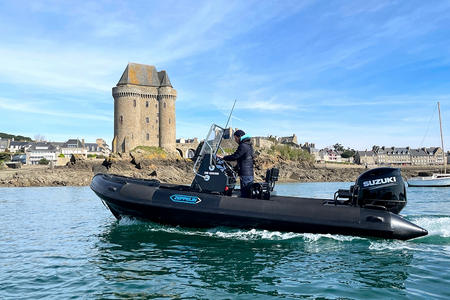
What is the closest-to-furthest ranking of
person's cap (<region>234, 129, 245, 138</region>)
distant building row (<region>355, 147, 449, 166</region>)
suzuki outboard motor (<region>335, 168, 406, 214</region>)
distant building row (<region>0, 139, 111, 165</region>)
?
suzuki outboard motor (<region>335, 168, 406, 214</region>), person's cap (<region>234, 129, 245, 138</region>), distant building row (<region>0, 139, 111, 165</region>), distant building row (<region>355, 147, 449, 166</region>)

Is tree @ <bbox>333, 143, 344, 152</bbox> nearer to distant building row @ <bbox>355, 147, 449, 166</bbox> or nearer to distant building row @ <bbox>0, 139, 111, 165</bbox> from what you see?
distant building row @ <bbox>355, 147, 449, 166</bbox>

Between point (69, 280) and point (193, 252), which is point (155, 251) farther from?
point (69, 280)

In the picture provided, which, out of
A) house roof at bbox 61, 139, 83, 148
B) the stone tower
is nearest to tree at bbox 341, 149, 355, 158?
the stone tower

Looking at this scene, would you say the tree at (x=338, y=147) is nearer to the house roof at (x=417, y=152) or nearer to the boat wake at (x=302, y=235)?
the house roof at (x=417, y=152)

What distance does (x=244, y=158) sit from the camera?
25.6ft

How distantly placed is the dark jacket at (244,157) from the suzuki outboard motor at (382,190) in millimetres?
2209

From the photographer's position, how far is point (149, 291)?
4.52 meters

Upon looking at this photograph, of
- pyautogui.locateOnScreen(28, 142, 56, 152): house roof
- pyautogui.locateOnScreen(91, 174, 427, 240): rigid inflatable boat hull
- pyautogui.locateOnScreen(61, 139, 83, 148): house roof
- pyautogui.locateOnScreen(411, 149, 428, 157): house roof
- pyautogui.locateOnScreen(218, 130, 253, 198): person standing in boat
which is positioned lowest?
pyautogui.locateOnScreen(91, 174, 427, 240): rigid inflatable boat hull

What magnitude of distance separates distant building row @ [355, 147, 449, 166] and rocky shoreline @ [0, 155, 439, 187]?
36433mm

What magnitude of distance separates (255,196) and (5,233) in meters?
6.22

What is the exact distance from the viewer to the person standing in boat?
7.72 metres

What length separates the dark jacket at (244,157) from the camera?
7715 millimetres

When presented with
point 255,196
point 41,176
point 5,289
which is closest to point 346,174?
point 41,176

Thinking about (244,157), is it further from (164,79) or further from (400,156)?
(400,156)
